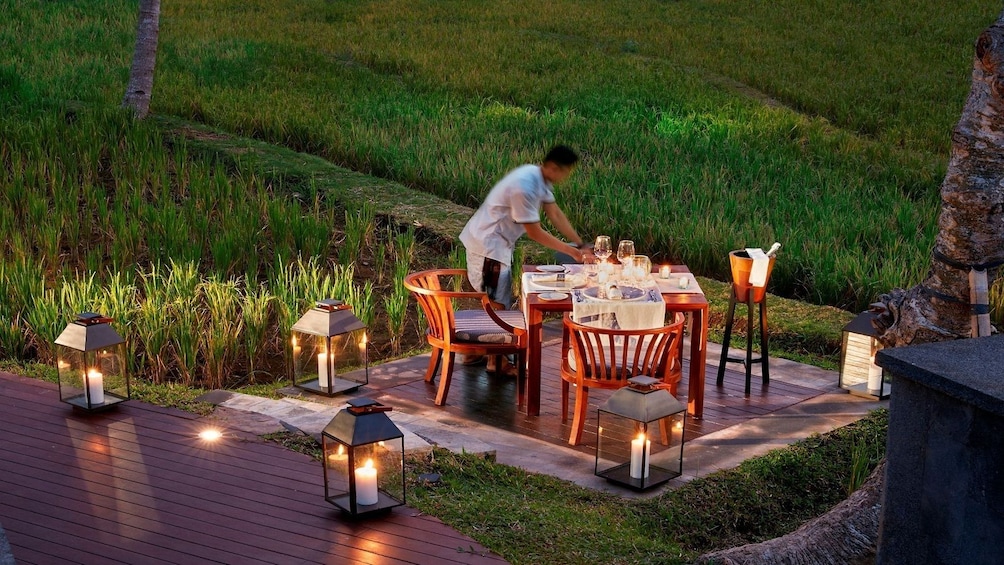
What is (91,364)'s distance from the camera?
605 centimetres

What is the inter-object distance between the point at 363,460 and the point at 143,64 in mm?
10929

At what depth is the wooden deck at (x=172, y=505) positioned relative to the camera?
4.44m

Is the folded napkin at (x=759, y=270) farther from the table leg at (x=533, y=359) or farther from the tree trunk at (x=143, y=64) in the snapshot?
the tree trunk at (x=143, y=64)

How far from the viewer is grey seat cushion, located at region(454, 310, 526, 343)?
6750mm

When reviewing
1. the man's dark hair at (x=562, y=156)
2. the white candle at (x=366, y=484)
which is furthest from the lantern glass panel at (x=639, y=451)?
the man's dark hair at (x=562, y=156)

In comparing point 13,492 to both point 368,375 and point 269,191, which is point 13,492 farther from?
point 269,191

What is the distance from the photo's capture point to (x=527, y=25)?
25.5 meters

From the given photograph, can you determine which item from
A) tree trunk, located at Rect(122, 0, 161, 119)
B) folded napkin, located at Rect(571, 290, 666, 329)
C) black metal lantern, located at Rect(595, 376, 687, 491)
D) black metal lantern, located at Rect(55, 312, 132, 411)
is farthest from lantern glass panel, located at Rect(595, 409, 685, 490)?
tree trunk, located at Rect(122, 0, 161, 119)

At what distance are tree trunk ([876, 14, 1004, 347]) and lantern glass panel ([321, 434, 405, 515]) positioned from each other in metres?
2.33

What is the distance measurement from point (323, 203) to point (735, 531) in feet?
22.7

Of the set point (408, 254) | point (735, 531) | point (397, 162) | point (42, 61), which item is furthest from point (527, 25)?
point (735, 531)

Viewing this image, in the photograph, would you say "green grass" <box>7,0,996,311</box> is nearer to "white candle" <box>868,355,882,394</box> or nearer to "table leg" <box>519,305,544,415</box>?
"white candle" <box>868,355,882,394</box>

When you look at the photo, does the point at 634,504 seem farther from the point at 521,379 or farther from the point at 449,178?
the point at 449,178

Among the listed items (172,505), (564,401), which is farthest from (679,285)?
(172,505)
